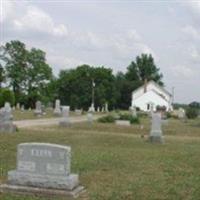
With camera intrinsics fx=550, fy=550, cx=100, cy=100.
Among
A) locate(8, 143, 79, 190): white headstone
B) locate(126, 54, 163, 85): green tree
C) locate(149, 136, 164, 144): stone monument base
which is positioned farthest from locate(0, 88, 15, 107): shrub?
locate(126, 54, 163, 85): green tree

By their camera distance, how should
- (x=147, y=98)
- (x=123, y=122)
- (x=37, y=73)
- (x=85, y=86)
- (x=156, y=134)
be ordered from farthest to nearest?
1. (x=147, y=98)
2. (x=85, y=86)
3. (x=37, y=73)
4. (x=123, y=122)
5. (x=156, y=134)

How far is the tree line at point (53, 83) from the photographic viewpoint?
284ft

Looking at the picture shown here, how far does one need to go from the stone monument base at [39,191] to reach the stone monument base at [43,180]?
0.07 meters

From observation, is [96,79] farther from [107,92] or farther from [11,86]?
[11,86]

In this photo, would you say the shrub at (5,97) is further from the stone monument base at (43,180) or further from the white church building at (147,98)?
the white church building at (147,98)

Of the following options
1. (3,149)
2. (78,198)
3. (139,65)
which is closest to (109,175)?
(78,198)

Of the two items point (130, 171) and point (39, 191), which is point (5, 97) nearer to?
point (130, 171)

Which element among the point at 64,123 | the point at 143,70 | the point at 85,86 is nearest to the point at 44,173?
the point at 64,123

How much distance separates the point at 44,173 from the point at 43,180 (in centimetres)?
12

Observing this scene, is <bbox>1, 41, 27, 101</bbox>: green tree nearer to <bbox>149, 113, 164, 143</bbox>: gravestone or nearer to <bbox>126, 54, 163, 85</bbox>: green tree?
<bbox>126, 54, 163, 85</bbox>: green tree

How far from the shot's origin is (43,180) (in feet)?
31.0

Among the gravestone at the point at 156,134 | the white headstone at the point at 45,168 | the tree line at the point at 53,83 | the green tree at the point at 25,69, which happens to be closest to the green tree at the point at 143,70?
the tree line at the point at 53,83

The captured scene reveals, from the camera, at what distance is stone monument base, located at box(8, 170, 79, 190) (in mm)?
9328

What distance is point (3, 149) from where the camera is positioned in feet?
50.0
